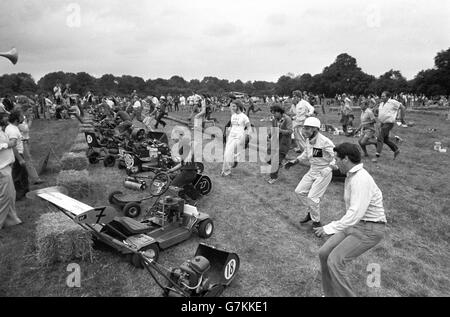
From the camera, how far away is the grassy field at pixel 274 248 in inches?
171

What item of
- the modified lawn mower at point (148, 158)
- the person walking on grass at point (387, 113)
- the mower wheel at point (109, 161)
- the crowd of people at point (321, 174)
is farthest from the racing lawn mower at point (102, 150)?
the person walking on grass at point (387, 113)

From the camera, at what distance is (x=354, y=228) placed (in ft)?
12.4

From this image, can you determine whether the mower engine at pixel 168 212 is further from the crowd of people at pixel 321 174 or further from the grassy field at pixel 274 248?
the crowd of people at pixel 321 174

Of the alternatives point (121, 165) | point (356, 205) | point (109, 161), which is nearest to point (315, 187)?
point (356, 205)

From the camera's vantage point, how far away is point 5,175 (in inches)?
226

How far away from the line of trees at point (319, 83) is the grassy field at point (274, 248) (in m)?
47.6

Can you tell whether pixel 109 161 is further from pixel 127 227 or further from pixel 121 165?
pixel 127 227

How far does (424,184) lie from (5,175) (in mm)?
10582

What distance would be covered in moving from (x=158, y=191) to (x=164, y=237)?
129 centimetres

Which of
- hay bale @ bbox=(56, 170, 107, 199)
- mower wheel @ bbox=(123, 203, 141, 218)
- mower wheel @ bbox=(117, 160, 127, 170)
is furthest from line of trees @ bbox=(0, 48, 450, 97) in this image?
mower wheel @ bbox=(123, 203, 141, 218)

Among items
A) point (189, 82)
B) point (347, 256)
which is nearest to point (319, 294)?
point (347, 256)

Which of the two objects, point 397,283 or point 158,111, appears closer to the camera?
point 397,283

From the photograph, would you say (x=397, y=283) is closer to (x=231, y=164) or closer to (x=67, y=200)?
(x=67, y=200)
